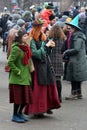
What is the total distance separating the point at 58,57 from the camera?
10469mm

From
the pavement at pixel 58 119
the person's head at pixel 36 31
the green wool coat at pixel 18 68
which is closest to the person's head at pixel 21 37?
the green wool coat at pixel 18 68

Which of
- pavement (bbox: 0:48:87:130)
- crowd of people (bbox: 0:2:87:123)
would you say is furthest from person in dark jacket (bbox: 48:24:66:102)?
pavement (bbox: 0:48:87:130)

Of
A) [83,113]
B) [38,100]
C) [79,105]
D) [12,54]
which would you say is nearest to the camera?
[12,54]

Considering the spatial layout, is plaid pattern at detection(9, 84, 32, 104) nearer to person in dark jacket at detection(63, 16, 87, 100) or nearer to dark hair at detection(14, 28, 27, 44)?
dark hair at detection(14, 28, 27, 44)

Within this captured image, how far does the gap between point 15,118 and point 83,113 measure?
157 cm

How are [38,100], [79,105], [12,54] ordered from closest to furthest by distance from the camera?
[12,54], [38,100], [79,105]

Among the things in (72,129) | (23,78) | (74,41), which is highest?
(74,41)

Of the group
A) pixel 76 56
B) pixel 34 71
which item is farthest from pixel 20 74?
pixel 76 56

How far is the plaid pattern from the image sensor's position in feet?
28.9

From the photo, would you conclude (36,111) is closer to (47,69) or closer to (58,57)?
(47,69)

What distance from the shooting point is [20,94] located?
29.0 ft

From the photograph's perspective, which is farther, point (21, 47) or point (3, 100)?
point (3, 100)

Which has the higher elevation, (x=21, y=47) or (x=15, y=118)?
(x=21, y=47)

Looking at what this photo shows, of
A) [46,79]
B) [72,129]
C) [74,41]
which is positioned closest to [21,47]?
[46,79]
